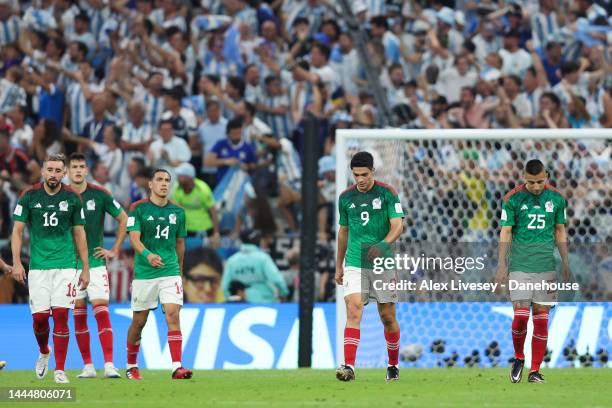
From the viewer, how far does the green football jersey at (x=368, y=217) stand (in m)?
12.9

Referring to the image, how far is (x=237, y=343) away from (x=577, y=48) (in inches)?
334

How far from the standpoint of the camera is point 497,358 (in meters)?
16.5

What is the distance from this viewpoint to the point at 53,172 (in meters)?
13.1

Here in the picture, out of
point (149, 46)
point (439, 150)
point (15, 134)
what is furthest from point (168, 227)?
point (149, 46)

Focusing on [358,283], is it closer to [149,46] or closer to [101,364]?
[101,364]

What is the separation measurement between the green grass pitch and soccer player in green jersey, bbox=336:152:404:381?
0.48m

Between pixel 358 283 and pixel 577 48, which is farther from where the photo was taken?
pixel 577 48

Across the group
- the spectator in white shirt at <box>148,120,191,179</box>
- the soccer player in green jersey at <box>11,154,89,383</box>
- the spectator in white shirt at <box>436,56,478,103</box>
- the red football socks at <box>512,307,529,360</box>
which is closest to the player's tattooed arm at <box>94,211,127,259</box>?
the soccer player in green jersey at <box>11,154,89,383</box>

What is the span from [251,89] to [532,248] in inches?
385

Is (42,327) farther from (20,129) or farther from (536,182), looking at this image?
(20,129)

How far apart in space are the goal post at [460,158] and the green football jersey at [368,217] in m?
3.22

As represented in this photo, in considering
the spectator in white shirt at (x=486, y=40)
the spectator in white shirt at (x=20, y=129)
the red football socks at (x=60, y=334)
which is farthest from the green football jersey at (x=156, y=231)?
the spectator in white shirt at (x=486, y=40)

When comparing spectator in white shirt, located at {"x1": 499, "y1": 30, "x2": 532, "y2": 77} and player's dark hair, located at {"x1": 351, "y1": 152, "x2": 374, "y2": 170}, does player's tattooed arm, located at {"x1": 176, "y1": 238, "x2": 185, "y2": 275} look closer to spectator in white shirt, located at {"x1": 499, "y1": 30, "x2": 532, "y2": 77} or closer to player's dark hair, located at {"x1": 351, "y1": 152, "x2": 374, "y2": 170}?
player's dark hair, located at {"x1": 351, "y1": 152, "x2": 374, "y2": 170}

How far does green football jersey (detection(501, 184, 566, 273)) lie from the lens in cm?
1262
